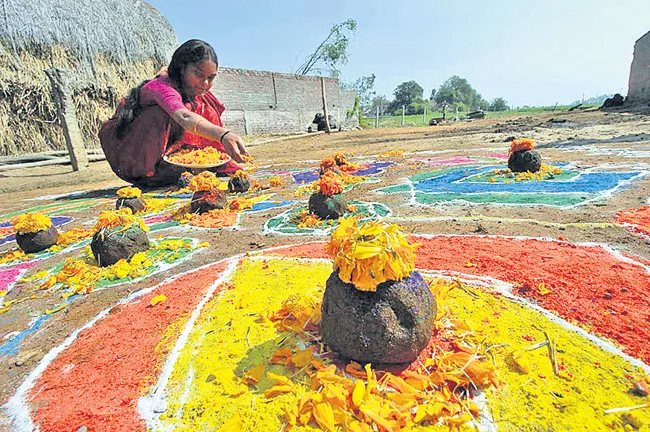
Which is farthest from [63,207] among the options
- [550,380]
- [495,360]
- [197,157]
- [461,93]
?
[461,93]

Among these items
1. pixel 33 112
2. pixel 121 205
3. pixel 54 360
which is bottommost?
pixel 54 360

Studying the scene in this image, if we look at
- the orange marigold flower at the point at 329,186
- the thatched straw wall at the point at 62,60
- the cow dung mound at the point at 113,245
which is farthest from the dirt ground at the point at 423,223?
the thatched straw wall at the point at 62,60

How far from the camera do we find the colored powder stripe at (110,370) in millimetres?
2162

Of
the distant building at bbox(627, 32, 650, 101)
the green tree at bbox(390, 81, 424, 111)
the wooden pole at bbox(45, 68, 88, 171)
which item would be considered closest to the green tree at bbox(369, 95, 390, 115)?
the green tree at bbox(390, 81, 424, 111)

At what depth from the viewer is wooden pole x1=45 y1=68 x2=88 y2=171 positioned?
12.1 metres

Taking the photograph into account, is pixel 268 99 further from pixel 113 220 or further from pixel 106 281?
pixel 106 281

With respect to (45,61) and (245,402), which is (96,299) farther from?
(45,61)

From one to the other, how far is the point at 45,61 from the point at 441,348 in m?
20.2

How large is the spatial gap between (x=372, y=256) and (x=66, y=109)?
47.1ft

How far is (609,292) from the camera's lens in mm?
2938

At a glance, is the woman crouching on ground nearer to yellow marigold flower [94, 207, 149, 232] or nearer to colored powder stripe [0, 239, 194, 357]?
yellow marigold flower [94, 207, 149, 232]

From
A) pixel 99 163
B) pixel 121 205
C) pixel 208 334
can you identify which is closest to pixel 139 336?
pixel 208 334

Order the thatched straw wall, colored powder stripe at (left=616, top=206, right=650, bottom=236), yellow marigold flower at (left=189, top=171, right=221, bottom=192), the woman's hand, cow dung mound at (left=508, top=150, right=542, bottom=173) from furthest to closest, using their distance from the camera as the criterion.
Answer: the thatched straw wall, cow dung mound at (left=508, top=150, right=542, bottom=173), yellow marigold flower at (left=189, top=171, right=221, bottom=192), the woman's hand, colored powder stripe at (left=616, top=206, right=650, bottom=236)

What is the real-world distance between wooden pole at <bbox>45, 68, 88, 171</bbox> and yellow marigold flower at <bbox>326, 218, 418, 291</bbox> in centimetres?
1401
